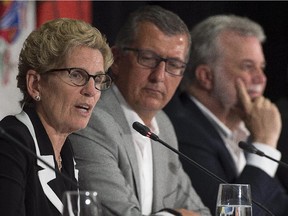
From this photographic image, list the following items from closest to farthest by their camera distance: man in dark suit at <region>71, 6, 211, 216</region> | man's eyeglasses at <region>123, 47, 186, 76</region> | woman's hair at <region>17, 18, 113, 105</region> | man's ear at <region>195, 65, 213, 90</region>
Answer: woman's hair at <region>17, 18, 113, 105</region> < man in dark suit at <region>71, 6, 211, 216</region> < man's eyeglasses at <region>123, 47, 186, 76</region> < man's ear at <region>195, 65, 213, 90</region>

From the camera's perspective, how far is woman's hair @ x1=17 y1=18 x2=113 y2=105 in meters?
2.39

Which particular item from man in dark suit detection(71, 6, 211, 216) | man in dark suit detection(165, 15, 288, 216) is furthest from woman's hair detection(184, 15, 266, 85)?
man in dark suit detection(71, 6, 211, 216)

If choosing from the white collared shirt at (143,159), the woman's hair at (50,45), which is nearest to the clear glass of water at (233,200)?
the woman's hair at (50,45)

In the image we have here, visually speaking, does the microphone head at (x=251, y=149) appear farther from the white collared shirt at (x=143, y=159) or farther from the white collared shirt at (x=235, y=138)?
the white collared shirt at (x=235, y=138)

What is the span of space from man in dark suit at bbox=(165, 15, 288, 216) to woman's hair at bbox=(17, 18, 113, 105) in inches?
47.2

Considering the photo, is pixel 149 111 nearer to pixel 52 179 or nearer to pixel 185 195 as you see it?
pixel 185 195

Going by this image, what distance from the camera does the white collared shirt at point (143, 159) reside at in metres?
2.95

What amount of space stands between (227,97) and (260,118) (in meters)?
0.22

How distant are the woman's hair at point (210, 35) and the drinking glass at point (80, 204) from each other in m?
2.40

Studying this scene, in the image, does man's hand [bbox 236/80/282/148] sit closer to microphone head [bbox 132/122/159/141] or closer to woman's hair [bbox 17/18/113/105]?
microphone head [bbox 132/122/159/141]

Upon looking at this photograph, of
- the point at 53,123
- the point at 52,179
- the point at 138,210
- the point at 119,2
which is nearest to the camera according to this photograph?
the point at 52,179

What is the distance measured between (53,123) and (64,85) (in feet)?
0.40

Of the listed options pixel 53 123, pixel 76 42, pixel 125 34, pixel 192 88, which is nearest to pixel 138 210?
pixel 53 123

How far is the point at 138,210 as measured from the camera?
104 inches
